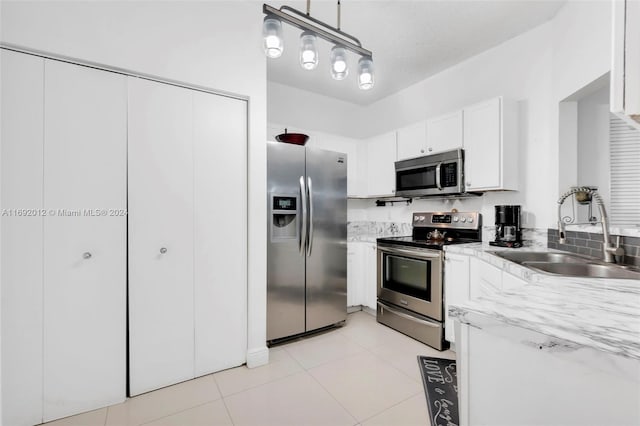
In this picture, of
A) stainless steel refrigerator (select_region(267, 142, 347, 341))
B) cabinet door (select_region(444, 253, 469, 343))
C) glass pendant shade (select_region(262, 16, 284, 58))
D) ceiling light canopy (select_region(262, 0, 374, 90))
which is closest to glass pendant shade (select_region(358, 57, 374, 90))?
ceiling light canopy (select_region(262, 0, 374, 90))

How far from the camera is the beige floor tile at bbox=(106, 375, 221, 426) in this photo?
169 cm

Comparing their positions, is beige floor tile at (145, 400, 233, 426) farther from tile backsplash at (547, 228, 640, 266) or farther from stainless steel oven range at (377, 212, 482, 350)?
tile backsplash at (547, 228, 640, 266)

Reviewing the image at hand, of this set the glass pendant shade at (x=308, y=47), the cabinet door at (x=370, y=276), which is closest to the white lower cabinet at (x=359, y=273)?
the cabinet door at (x=370, y=276)

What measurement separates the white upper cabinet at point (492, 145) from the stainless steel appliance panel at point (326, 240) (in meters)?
1.17

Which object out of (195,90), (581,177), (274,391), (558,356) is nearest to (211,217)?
(195,90)

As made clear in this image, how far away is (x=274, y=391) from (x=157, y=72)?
221 cm

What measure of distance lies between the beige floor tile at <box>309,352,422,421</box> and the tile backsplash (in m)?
1.39

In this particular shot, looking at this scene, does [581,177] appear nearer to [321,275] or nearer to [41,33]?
[321,275]

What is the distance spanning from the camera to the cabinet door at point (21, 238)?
1555 mm

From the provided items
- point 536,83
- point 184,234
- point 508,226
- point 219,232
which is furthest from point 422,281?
point 184,234

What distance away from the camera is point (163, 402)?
183cm

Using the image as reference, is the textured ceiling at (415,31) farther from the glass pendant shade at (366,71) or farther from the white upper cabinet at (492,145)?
→ the glass pendant shade at (366,71)

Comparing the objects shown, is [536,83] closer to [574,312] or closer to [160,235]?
[574,312]

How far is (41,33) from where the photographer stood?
1.60 m
